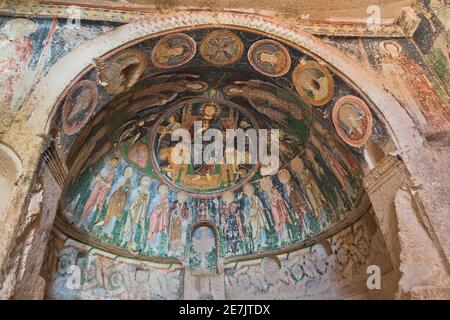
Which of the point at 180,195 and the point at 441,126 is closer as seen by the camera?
the point at 441,126

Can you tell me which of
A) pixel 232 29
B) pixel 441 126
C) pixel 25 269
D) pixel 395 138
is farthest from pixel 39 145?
→ pixel 441 126

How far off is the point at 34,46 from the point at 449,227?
18.9ft

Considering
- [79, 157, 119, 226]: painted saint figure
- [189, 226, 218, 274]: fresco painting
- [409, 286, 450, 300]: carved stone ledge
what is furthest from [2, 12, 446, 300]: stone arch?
[189, 226, 218, 274]: fresco painting

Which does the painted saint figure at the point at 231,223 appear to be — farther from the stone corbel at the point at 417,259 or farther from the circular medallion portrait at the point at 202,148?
the stone corbel at the point at 417,259

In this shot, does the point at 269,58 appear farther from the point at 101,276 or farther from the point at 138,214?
the point at 101,276

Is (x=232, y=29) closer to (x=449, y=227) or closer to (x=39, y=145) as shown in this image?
(x=39, y=145)

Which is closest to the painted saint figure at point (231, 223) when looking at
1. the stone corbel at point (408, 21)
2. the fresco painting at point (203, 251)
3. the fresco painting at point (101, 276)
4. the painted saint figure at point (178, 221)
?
the fresco painting at point (203, 251)

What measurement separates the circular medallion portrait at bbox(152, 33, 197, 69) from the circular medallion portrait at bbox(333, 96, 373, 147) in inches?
99.5

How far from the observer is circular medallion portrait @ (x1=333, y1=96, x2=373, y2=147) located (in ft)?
17.2

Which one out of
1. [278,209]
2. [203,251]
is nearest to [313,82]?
[278,209]

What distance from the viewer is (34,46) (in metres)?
4.84

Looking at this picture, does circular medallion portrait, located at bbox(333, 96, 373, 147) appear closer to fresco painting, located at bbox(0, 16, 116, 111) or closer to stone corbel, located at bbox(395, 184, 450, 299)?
stone corbel, located at bbox(395, 184, 450, 299)

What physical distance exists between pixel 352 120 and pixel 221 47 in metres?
2.40

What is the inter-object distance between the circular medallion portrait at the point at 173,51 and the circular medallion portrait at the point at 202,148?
143 centimetres
